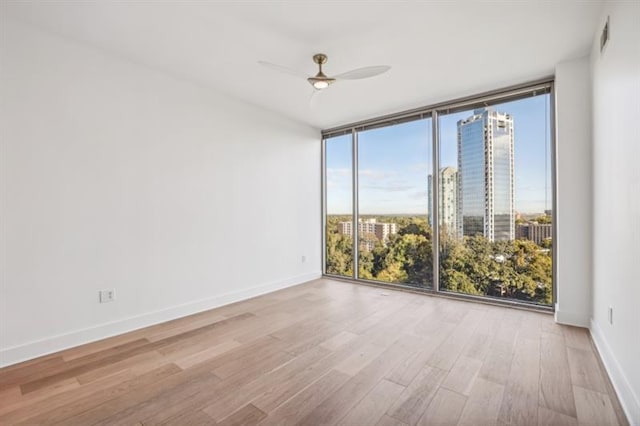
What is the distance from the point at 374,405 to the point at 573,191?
2836 millimetres

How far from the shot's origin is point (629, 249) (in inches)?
68.4

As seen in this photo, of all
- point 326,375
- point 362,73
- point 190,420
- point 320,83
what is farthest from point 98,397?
point 362,73

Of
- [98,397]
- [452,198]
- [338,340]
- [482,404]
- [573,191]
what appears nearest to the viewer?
[482,404]

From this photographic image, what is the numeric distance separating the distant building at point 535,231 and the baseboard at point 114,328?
333cm

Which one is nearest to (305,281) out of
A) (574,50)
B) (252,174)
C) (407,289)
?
(407,289)

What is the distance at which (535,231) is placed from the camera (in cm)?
350

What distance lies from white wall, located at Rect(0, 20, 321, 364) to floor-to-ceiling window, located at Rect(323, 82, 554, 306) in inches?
60.3

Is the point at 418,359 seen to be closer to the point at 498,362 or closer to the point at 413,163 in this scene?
the point at 498,362

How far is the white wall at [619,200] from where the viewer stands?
163 cm

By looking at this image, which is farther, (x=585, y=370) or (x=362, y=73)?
(x=362, y=73)

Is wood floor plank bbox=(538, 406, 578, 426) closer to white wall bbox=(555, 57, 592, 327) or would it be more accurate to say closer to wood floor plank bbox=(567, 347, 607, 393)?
wood floor plank bbox=(567, 347, 607, 393)

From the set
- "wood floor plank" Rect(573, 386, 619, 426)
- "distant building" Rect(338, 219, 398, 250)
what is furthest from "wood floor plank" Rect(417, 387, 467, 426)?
"distant building" Rect(338, 219, 398, 250)

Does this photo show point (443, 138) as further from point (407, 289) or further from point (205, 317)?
point (205, 317)

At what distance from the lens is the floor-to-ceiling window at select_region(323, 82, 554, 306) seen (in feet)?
11.5
